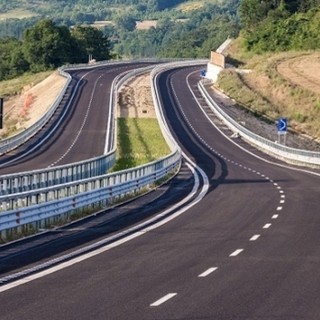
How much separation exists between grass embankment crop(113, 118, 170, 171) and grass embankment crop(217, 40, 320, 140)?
12.1 meters

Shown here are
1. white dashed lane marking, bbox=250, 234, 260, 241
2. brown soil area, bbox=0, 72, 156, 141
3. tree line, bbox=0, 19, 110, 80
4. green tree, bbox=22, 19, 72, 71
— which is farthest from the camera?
tree line, bbox=0, 19, 110, 80

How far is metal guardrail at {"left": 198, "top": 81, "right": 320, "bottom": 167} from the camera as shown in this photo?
62206 millimetres

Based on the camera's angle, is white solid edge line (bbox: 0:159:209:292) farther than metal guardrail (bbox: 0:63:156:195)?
No

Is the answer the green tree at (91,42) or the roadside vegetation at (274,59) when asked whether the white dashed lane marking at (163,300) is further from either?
the green tree at (91,42)

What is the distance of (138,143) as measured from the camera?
72750 millimetres

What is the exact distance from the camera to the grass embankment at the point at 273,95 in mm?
95375

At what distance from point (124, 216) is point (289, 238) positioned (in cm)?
627

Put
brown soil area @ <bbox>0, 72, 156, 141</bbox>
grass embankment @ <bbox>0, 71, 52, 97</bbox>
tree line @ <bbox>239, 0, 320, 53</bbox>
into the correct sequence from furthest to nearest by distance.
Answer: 1. tree line @ <bbox>239, 0, 320, 53</bbox>
2. grass embankment @ <bbox>0, 71, 52, 97</bbox>
3. brown soil area @ <bbox>0, 72, 156, 141</bbox>

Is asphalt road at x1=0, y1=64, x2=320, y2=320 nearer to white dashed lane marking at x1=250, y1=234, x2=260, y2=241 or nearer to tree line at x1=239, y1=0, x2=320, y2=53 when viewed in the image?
white dashed lane marking at x1=250, y1=234, x2=260, y2=241

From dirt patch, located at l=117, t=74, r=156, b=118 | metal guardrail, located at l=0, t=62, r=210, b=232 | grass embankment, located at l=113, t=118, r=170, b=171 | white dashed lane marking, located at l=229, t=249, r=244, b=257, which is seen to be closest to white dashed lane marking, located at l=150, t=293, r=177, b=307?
white dashed lane marking, located at l=229, t=249, r=244, b=257

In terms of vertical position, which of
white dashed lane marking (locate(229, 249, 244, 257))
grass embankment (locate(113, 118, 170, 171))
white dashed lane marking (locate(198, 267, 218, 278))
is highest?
white dashed lane marking (locate(198, 267, 218, 278))

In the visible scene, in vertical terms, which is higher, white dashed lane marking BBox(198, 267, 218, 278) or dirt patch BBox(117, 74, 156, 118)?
white dashed lane marking BBox(198, 267, 218, 278)

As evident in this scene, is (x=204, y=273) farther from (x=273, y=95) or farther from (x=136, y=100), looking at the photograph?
(x=273, y=95)

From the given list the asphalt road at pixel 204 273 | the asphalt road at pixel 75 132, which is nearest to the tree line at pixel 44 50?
the asphalt road at pixel 75 132
